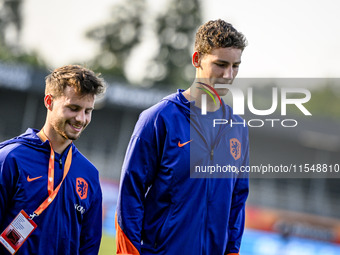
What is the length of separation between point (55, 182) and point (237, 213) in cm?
117

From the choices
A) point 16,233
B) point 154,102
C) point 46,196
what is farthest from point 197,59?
point 154,102

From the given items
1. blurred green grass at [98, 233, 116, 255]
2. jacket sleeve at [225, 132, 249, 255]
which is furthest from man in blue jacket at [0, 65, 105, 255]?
blurred green grass at [98, 233, 116, 255]

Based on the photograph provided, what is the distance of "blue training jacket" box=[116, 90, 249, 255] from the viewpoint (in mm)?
3170

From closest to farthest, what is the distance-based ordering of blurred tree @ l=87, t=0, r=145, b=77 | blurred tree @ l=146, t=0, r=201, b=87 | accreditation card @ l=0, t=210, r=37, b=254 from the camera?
accreditation card @ l=0, t=210, r=37, b=254
blurred tree @ l=146, t=0, r=201, b=87
blurred tree @ l=87, t=0, r=145, b=77

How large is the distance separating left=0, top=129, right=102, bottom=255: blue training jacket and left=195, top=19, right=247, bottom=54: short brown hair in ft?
3.65

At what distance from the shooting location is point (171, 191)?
10.5ft

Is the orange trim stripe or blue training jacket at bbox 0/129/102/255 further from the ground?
blue training jacket at bbox 0/129/102/255

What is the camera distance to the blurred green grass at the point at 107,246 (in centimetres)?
1080

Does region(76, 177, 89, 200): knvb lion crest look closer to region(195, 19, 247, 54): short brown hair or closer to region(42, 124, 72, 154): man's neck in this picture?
region(42, 124, 72, 154): man's neck

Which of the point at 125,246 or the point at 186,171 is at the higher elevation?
the point at 186,171

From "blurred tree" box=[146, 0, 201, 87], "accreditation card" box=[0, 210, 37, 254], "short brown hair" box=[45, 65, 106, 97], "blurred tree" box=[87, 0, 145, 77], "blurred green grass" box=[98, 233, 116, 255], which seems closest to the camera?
"accreditation card" box=[0, 210, 37, 254]

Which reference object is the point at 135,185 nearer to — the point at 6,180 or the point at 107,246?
the point at 6,180

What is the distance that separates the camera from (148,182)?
3248 mm

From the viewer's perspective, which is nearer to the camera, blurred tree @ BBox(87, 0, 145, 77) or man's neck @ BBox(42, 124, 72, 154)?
man's neck @ BBox(42, 124, 72, 154)
